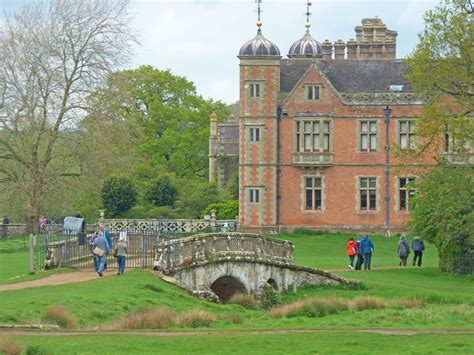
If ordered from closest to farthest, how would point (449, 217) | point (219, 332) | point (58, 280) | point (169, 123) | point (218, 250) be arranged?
1. point (219, 332)
2. point (58, 280)
3. point (218, 250)
4. point (449, 217)
5. point (169, 123)

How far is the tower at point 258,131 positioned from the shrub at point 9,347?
157 feet

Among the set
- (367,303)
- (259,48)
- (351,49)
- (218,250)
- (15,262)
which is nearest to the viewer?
(367,303)

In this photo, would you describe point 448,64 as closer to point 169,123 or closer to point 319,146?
point 319,146

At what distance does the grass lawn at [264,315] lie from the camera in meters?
26.3

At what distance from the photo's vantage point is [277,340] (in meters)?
27.4

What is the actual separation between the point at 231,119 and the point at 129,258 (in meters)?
62.8

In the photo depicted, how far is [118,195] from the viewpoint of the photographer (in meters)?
76.1

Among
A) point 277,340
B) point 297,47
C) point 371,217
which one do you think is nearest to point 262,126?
point 371,217

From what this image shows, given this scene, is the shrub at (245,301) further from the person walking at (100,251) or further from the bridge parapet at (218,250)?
the person walking at (100,251)

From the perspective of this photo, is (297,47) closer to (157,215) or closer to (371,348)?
(157,215)

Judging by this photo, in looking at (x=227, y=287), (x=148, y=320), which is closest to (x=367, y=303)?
(x=227, y=287)

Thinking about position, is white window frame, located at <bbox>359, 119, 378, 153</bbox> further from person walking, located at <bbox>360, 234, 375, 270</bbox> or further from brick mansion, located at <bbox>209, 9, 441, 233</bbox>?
person walking, located at <bbox>360, 234, 375, 270</bbox>

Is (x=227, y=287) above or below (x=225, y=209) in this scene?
below

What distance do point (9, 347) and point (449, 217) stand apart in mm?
28582
